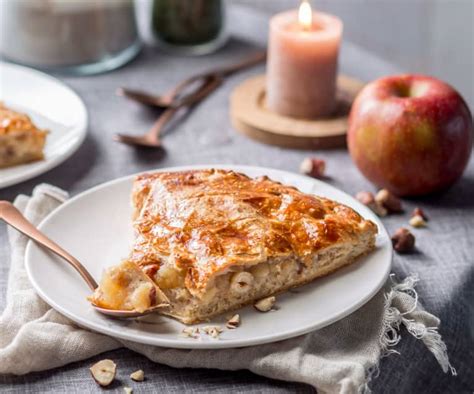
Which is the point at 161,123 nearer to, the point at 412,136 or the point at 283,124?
the point at 283,124

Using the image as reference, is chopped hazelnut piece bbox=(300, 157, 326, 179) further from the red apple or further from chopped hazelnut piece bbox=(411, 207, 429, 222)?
chopped hazelnut piece bbox=(411, 207, 429, 222)

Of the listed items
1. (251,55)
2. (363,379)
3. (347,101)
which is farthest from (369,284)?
(251,55)

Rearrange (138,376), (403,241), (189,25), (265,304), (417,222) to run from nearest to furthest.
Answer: (138,376)
(265,304)
(403,241)
(417,222)
(189,25)

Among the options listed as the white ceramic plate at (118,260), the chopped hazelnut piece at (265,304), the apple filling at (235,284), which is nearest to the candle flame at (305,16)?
the white ceramic plate at (118,260)

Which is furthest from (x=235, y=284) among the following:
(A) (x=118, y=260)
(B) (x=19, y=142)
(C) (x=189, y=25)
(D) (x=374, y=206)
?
(C) (x=189, y=25)

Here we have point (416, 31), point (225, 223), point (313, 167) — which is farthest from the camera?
point (416, 31)

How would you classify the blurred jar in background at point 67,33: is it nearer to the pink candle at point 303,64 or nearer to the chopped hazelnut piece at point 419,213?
the pink candle at point 303,64

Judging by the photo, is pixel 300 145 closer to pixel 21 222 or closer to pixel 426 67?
pixel 21 222

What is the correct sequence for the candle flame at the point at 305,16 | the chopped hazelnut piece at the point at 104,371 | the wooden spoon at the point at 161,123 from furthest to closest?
the candle flame at the point at 305,16, the wooden spoon at the point at 161,123, the chopped hazelnut piece at the point at 104,371
